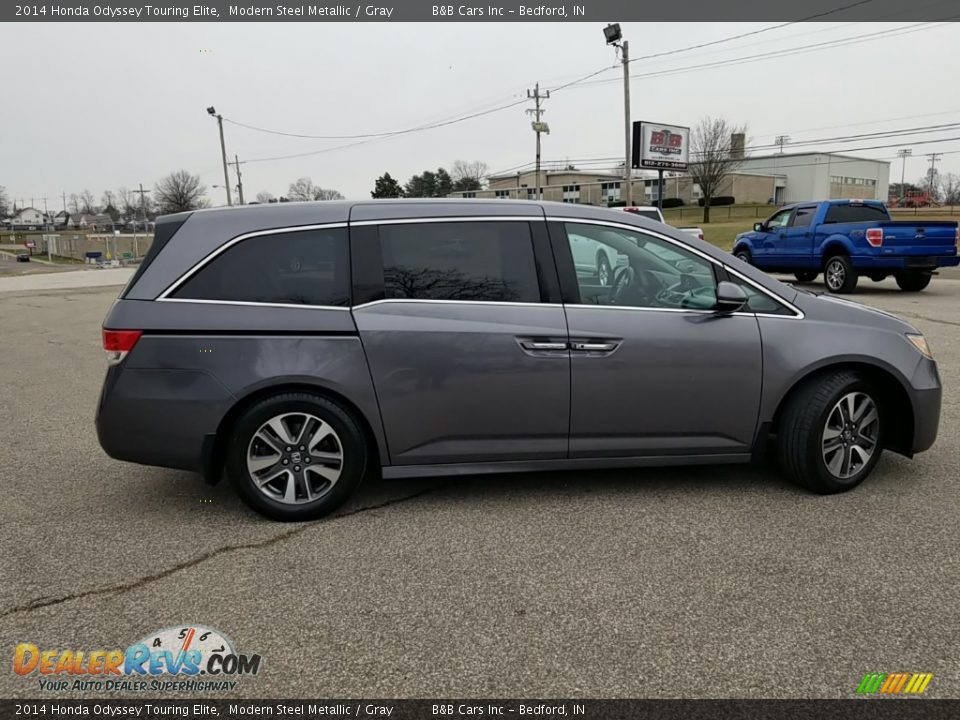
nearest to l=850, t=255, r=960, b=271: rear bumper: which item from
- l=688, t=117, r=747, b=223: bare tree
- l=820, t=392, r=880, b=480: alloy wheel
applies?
l=820, t=392, r=880, b=480: alloy wheel

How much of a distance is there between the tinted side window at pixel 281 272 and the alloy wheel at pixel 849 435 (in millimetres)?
2857

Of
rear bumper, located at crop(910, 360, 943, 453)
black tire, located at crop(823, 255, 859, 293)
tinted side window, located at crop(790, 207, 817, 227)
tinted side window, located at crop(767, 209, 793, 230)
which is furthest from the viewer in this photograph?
tinted side window, located at crop(767, 209, 793, 230)

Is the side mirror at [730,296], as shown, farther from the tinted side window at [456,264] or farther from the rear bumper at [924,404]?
the rear bumper at [924,404]

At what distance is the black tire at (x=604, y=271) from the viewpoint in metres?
3.94

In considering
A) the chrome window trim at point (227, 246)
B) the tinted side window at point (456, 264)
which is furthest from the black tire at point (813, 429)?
the chrome window trim at point (227, 246)

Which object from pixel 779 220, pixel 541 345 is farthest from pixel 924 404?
pixel 779 220

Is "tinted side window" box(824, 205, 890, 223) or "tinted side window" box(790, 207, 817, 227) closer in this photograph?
"tinted side window" box(824, 205, 890, 223)

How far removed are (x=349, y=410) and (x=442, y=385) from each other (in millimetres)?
528

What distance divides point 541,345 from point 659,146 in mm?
34325

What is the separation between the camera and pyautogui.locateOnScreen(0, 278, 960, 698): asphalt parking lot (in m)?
2.50

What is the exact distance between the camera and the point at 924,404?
4.07 metres

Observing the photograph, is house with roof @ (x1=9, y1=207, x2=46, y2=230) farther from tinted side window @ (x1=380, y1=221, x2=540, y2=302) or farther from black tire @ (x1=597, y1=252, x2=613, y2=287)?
black tire @ (x1=597, y1=252, x2=613, y2=287)

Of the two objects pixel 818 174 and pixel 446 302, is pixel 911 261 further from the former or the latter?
pixel 818 174

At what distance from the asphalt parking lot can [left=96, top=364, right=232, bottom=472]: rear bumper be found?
0.46 meters
